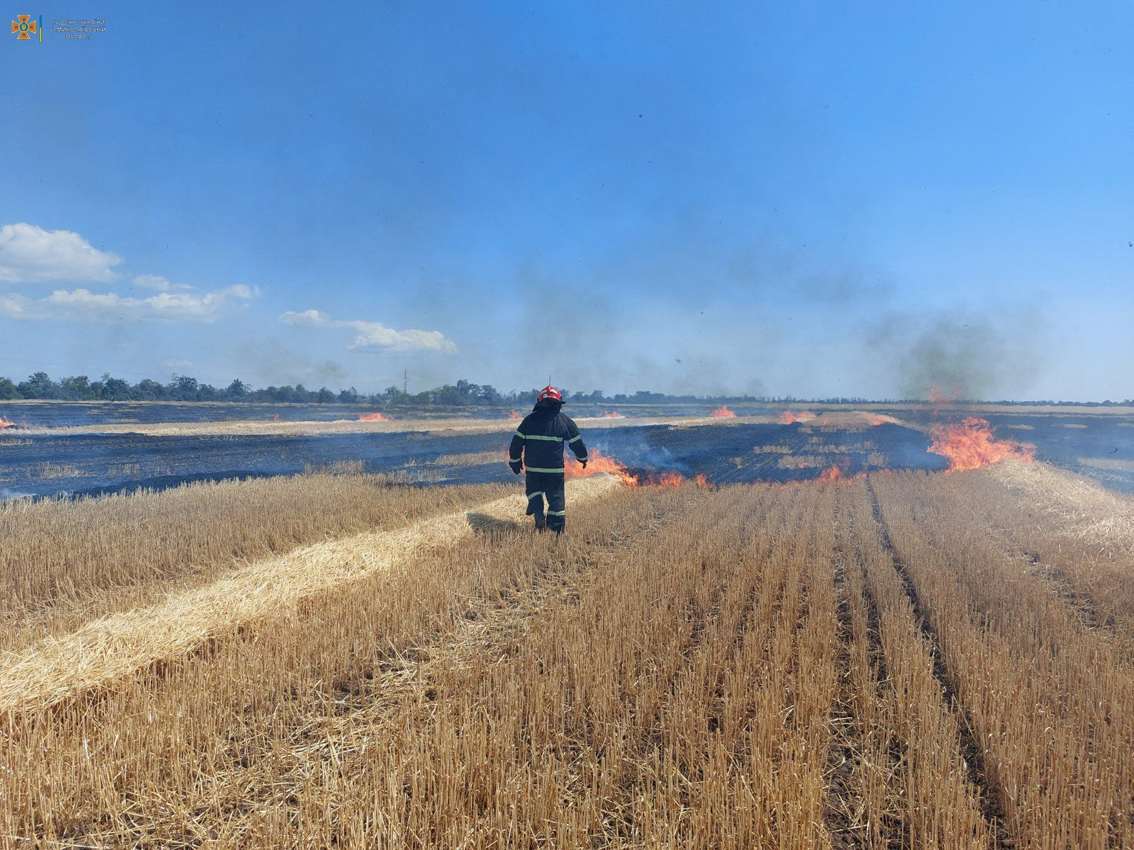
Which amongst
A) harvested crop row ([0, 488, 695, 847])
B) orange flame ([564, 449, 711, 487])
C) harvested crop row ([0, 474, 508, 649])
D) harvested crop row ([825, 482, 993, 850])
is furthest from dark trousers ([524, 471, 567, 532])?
orange flame ([564, 449, 711, 487])

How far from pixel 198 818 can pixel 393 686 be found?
178 cm

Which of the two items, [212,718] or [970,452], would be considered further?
[970,452]

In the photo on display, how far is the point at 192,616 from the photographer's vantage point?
20.3ft

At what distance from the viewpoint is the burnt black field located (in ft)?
60.4

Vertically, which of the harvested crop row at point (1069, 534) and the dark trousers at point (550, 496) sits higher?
the dark trousers at point (550, 496)

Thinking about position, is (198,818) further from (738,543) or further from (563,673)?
(738,543)

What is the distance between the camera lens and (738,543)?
32.3ft

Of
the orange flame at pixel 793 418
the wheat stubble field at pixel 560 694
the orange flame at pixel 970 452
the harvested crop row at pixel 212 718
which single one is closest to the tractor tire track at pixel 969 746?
the wheat stubble field at pixel 560 694

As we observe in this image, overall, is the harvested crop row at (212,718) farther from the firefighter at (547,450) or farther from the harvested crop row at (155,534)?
the firefighter at (547,450)

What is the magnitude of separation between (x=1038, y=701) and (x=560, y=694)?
3.60 meters

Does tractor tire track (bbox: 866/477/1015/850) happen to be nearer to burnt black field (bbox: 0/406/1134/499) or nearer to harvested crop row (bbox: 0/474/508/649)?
harvested crop row (bbox: 0/474/508/649)

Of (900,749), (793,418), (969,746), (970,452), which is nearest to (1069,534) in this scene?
(969,746)

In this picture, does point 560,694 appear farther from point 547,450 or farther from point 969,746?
point 547,450

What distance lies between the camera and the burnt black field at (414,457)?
18406 mm
